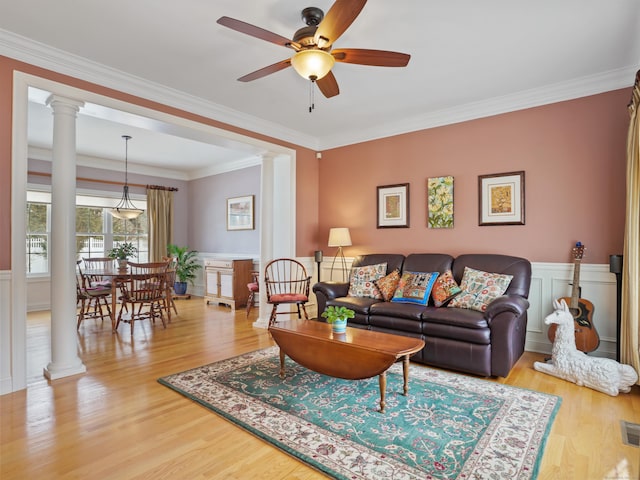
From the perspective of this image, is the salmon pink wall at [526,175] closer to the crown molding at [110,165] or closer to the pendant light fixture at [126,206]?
the pendant light fixture at [126,206]

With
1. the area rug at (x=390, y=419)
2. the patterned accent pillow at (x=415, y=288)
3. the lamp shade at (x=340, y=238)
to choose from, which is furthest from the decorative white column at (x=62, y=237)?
the patterned accent pillow at (x=415, y=288)

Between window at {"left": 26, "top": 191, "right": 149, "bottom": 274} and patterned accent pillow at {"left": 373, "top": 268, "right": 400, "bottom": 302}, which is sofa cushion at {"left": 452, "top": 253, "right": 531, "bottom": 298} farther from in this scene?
window at {"left": 26, "top": 191, "right": 149, "bottom": 274}

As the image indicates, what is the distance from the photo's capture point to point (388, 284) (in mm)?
3889

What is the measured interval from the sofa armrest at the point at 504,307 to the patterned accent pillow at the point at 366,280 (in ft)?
3.93

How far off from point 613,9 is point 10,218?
171 inches

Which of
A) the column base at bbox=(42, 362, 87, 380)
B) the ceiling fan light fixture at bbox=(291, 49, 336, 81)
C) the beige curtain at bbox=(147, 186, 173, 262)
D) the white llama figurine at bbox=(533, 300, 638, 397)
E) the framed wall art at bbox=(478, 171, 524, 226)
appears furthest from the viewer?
the beige curtain at bbox=(147, 186, 173, 262)

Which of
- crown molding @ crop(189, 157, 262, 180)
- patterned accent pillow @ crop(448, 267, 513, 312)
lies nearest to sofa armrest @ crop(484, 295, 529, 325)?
patterned accent pillow @ crop(448, 267, 513, 312)

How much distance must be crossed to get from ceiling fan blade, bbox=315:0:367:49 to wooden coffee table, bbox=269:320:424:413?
1.88 m

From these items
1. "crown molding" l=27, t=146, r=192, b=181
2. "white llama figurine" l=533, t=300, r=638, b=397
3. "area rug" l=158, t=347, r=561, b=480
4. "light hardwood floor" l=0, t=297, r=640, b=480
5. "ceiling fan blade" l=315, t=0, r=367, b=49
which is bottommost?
"light hardwood floor" l=0, t=297, r=640, b=480

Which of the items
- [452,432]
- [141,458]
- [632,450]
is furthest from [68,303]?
[632,450]

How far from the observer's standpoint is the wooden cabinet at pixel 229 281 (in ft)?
19.7

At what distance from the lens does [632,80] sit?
10.3ft

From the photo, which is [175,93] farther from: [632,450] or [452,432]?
[632,450]

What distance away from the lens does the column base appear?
292cm
